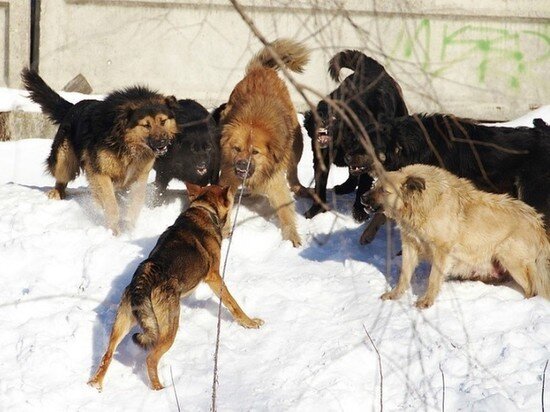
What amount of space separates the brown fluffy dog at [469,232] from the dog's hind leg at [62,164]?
12.8ft

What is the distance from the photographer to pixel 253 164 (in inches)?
349

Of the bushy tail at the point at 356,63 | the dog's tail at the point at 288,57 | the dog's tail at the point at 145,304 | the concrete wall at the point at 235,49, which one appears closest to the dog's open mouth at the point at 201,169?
the dog's tail at the point at 288,57

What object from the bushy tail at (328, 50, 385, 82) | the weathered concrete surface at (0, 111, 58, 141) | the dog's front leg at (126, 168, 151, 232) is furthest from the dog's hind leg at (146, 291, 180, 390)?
the weathered concrete surface at (0, 111, 58, 141)

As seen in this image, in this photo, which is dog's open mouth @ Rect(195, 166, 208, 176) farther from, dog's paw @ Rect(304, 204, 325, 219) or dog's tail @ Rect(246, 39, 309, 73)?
dog's tail @ Rect(246, 39, 309, 73)

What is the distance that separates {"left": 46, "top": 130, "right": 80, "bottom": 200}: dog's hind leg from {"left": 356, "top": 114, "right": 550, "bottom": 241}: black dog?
3342 mm

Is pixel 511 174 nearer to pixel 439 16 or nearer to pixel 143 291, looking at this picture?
pixel 143 291

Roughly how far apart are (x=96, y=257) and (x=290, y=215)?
1948 millimetres

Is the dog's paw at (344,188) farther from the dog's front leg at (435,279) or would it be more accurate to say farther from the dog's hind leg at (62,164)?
the dog's front leg at (435,279)

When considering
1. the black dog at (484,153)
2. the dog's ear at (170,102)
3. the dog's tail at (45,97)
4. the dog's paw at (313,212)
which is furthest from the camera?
the dog's tail at (45,97)

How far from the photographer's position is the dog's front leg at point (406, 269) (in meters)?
7.41

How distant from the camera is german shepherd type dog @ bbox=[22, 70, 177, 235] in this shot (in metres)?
8.92

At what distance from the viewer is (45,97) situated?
9.95 m

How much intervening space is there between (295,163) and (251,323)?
10.5 feet

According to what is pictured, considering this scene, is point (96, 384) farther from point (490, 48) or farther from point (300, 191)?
point (490, 48)
